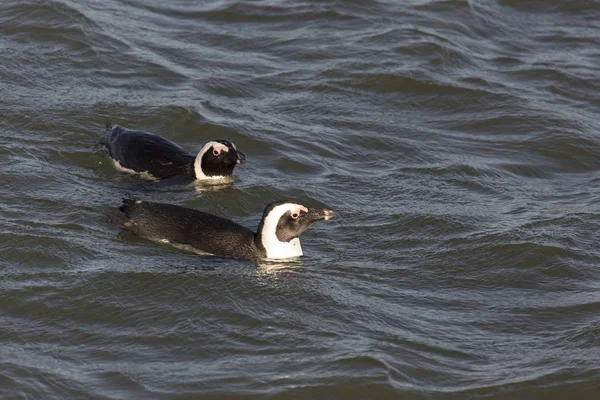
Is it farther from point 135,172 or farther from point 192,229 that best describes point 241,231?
point 135,172

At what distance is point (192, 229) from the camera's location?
38.8 ft

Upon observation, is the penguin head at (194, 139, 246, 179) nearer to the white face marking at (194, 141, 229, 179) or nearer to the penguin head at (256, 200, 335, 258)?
the white face marking at (194, 141, 229, 179)

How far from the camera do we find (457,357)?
978cm

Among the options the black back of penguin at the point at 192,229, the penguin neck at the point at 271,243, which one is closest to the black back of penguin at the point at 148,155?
the black back of penguin at the point at 192,229

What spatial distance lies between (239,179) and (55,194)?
7.00 feet

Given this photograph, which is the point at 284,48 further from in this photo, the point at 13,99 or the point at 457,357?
the point at 457,357

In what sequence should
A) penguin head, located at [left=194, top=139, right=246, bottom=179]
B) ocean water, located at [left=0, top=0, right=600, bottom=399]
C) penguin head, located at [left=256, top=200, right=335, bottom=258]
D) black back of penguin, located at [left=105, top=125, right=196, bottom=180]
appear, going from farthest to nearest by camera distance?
black back of penguin, located at [left=105, top=125, right=196, bottom=180] < penguin head, located at [left=194, top=139, right=246, bottom=179] < penguin head, located at [left=256, top=200, right=335, bottom=258] < ocean water, located at [left=0, top=0, right=600, bottom=399]

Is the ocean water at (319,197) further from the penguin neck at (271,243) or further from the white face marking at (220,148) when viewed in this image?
the white face marking at (220,148)

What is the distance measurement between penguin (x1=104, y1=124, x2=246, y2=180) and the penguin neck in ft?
6.70

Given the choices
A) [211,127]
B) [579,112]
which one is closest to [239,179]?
[211,127]

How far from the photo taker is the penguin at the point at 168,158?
13711mm

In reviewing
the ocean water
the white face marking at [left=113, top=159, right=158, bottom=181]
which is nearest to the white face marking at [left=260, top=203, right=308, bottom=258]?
the ocean water

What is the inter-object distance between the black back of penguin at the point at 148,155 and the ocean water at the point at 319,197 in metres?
0.21

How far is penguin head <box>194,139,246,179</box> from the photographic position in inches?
538
